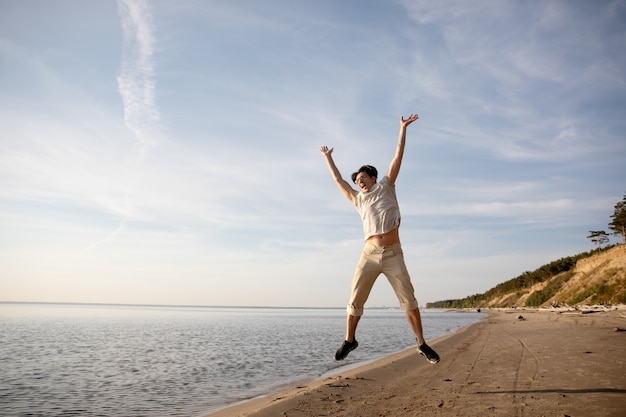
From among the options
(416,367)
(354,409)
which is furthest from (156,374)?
(354,409)

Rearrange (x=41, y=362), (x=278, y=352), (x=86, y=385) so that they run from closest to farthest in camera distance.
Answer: (x=86, y=385), (x=41, y=362), (x=278, y=352)

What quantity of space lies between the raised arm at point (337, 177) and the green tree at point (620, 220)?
84085mm

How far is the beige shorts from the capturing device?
19.1ft

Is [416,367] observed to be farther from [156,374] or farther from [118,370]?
[118,370]

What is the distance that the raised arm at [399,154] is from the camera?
19.8 feet

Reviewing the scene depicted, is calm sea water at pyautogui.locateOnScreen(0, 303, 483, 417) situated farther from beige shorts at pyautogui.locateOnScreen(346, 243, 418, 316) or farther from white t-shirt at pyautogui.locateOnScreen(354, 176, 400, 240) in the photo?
white t-shirt at pyautogui.locateOnScreen(354, 176, 400, 240)

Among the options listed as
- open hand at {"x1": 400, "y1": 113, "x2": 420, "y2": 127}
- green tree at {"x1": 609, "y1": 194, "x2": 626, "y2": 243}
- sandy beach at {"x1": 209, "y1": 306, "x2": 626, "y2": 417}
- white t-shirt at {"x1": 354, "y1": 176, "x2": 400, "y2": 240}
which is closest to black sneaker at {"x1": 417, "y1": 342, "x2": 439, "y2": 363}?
sandy beach at {"x1": 209, "y1": 306, "x2": 626, "y2": 417}

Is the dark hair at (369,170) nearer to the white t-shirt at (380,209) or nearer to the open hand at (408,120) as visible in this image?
the white t-shirt at (380,209)

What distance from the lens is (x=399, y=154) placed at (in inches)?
238

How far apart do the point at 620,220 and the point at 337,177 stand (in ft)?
278

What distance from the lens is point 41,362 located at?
50.5 feet

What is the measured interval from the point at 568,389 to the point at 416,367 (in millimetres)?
4502

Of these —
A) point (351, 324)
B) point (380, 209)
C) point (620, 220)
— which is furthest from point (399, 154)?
point (620, 220)

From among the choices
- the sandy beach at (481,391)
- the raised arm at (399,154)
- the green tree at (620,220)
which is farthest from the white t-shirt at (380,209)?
the green tree at (620,220)
